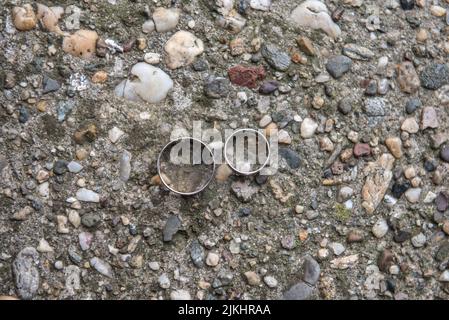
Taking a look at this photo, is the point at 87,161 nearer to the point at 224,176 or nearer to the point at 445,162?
the point at 224,176

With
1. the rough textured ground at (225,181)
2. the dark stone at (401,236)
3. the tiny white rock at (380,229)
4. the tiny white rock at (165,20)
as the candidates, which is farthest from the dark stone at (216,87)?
the dark stone at (401,236)

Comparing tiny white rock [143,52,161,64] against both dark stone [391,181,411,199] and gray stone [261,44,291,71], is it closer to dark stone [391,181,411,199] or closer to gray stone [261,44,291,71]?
gray stone [261,44,291,71]

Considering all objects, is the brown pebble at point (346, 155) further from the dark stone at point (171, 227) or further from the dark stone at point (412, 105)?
the dark stone at point (171, 227)

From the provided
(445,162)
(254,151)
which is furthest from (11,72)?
(445,162)

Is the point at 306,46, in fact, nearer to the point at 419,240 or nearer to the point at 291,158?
the point at 291,158

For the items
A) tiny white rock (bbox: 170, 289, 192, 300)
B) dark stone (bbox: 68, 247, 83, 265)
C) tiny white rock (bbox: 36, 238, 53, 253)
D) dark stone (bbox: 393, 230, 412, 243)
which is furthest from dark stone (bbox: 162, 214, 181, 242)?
dark stone (bbox: 393, 230, 412, 243)

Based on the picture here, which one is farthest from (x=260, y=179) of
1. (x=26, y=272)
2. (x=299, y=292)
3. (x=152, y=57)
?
(x=26, y=272)
